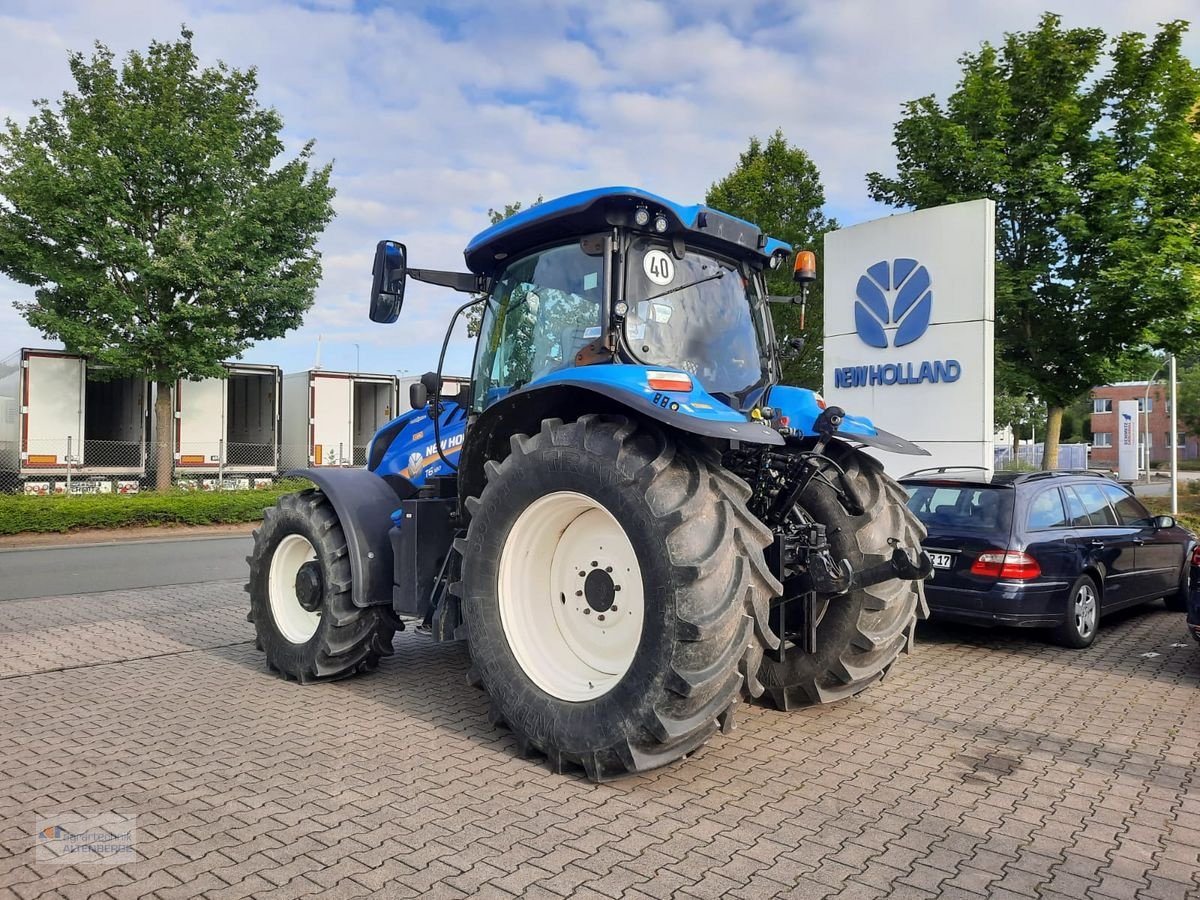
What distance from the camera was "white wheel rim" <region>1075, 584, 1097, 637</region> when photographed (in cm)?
705

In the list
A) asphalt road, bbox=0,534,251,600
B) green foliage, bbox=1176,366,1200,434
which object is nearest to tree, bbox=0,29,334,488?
asphalt road, bbox=0,534,251,600

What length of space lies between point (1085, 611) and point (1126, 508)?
1.71 meters

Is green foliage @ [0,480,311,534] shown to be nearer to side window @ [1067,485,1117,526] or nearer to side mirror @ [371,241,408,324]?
side mirror @ [371,241,408,324]

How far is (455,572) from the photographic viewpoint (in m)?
4.84

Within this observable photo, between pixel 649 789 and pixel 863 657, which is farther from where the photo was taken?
pixel 863 657

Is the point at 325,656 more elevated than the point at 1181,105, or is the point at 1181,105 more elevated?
the point at 1181,105

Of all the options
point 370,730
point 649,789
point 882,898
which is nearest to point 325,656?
point 370,730

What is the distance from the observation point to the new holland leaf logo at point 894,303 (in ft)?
34.9

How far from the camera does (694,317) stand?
15.2 feet

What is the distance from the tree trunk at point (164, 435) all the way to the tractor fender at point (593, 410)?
17.1m

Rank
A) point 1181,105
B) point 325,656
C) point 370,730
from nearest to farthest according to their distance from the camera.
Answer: point 370,730, point 325,656, point 1181,105

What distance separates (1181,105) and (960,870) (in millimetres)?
13221

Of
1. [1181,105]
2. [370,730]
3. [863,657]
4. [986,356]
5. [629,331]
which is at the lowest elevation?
[370,730]

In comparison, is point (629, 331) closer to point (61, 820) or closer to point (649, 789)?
point (649, 789)
